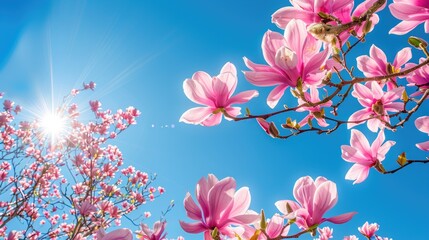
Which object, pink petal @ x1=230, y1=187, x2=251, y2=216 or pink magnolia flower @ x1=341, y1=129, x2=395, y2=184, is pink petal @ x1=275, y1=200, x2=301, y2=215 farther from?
pink magnolia flower @ x1=341, y1=129, x2=395, y2=184

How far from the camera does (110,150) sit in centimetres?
784

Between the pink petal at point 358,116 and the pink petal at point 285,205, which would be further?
the pink petal at point 358,116

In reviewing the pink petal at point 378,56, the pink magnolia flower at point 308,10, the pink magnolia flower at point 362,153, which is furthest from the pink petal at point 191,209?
the pink petal at point 378,56

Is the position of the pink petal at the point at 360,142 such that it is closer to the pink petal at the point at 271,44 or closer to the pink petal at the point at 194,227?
the pink petal at the point at 271,44

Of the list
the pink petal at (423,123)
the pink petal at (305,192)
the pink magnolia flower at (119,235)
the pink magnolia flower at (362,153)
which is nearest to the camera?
the pink magnolia flower at (119,235)

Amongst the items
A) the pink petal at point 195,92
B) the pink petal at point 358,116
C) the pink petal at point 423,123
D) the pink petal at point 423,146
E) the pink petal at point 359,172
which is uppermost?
the pink petal at point 358,116

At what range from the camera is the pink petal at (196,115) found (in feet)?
3.68

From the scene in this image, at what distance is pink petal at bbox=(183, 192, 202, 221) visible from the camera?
2.67 feet

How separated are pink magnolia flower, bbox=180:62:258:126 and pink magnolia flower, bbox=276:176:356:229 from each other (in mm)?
345

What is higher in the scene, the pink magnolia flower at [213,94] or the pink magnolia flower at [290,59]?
the pink magnolia flower at [213,94]

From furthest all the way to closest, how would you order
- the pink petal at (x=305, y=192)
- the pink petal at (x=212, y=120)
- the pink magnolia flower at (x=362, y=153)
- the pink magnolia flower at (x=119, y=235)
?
1. the pink magnolia flower at (x=362, y=153)
2. the pink petal at (x=212, y=120)
3. the pink petal at (x=305, y=192)
4. the pink magnolia flower at (x=119, y=235)

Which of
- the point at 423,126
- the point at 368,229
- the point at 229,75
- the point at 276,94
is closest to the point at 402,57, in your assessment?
the point at 423,126

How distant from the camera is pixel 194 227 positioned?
836 millimetres

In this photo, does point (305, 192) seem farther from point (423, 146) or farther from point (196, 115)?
point (423, 146)
